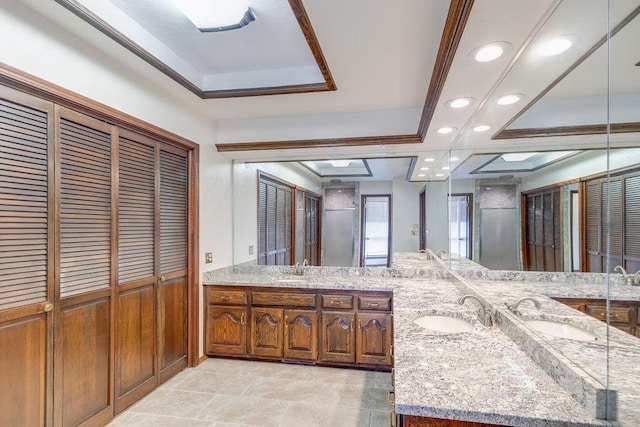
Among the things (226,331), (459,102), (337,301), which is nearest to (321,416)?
(337,301)

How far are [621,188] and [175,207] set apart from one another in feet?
9.40

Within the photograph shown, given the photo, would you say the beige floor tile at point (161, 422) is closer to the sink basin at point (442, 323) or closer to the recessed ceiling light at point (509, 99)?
the sink basin at point (442, 323)

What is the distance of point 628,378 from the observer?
95 cm

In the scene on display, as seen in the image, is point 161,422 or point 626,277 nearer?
point 626,277

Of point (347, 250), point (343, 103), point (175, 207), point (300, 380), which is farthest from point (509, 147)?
point (175, 207)

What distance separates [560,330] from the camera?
141 cm

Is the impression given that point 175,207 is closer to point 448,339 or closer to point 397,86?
point 397,86

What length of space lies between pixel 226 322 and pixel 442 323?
213 centimetres

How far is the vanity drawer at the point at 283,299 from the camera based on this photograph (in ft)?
10.1

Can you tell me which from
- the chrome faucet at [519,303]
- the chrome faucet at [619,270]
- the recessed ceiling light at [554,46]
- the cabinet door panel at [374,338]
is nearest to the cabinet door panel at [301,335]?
the cabinet door panel at [374,338]

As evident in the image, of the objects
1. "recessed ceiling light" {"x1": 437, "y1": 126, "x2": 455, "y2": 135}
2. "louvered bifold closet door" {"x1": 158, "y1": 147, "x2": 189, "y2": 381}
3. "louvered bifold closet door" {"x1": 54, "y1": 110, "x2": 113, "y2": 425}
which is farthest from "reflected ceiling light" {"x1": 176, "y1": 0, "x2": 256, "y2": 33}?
"recessed ceiling light" {"x1": 437, "y1": 126, "x2": 455, "y2": 135}

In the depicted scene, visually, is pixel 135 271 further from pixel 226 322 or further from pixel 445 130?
pixel 445 130

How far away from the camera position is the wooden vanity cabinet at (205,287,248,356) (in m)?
3.18

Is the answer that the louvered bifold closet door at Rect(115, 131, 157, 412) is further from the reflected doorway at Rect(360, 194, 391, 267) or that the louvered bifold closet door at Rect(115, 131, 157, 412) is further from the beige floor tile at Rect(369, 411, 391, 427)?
the reflected doorway at Rect(360, 194, 391, 267)
